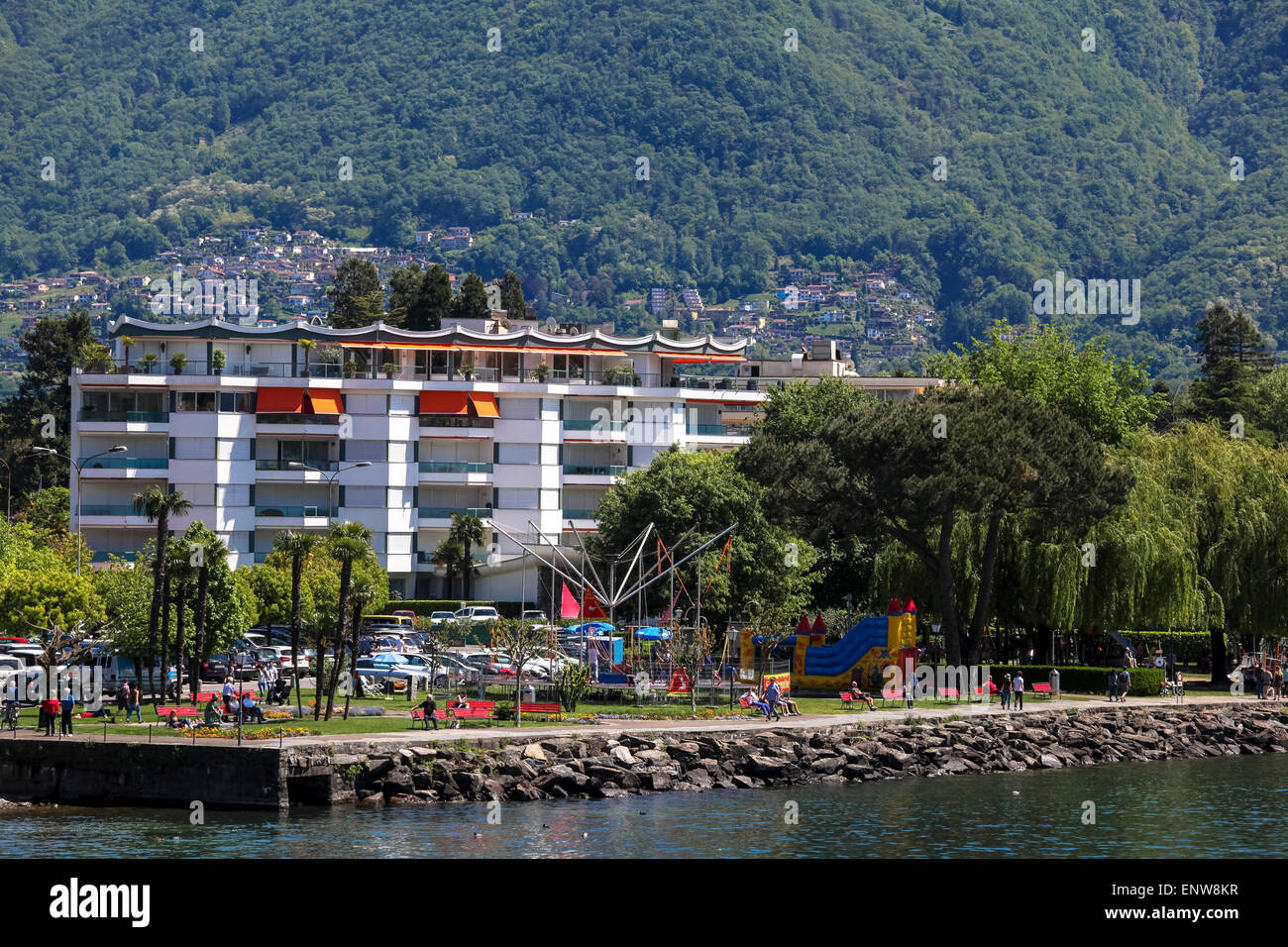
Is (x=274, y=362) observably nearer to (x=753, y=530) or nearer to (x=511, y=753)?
(x=753, y=530)

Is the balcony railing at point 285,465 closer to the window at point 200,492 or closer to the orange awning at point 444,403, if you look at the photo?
the window at point 200,492

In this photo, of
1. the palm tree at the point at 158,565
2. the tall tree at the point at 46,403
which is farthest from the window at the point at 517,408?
the palm tree at the point at 158,565

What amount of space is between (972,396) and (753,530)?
16.7 metres

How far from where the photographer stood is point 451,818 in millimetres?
45281

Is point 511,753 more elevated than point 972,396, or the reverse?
point 972,396

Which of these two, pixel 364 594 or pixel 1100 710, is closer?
pixel 364 594

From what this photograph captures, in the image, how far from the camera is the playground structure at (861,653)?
6838cm

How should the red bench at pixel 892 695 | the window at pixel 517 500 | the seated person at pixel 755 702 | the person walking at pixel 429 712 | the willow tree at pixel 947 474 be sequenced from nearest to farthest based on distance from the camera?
the person walking at pixel 429 712 < the seated person at pixel 755 702 < the red bench at pixel 892 695 < the willow tree at pixel 947 474 < the window at pixel 517 500

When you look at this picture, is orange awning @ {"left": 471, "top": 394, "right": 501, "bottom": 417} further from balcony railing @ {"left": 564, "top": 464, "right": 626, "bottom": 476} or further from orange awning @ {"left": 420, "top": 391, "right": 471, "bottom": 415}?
balcony railing @ {"left": 564, "top": 464, "right": 626, "bottom": 476}

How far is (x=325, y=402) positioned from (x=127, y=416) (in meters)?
13.0

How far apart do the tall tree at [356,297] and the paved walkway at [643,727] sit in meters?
98.1

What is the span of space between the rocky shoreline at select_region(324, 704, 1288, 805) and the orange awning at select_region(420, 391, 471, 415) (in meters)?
61.9
